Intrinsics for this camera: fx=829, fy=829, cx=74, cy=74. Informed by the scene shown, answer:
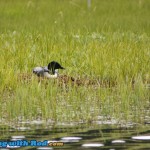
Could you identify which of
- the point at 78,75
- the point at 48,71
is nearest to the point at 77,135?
the point at 48,71

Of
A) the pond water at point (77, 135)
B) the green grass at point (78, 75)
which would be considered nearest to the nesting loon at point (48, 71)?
the green grass at point (78, 75)

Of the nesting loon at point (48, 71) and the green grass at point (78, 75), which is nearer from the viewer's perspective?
the green grass at point (78, 75)

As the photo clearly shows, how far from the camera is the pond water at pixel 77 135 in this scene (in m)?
10.4

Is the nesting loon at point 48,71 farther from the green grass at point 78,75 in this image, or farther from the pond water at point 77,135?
the pond water at point 77,135

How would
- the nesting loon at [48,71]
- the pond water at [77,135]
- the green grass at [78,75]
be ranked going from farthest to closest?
the nesting loon at [48,71], the green grass at [78,75], the pond water at [77,135]

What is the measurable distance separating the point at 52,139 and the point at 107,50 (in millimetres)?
7895

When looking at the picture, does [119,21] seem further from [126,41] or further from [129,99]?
[129,99]

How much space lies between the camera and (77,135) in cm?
1115

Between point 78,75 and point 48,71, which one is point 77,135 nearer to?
point 48,71

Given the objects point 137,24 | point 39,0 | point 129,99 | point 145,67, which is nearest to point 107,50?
point 145,67

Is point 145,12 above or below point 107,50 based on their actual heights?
above

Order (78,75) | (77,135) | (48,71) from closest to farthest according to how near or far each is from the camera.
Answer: (77,135)
(48,71)
(78,75)

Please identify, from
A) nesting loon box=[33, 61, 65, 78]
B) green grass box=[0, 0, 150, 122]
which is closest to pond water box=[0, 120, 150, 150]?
green grass box=[0, 0, 150, 122]

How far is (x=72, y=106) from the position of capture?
521 inches
